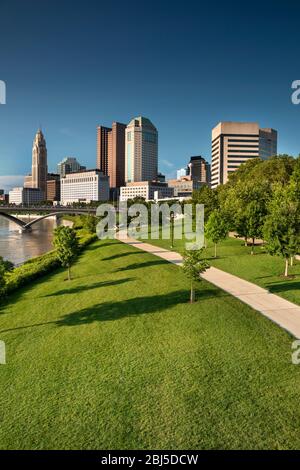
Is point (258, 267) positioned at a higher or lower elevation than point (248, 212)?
lower

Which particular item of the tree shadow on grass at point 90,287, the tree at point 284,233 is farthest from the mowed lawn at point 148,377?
the tree at point 284,233

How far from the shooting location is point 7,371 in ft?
44.1

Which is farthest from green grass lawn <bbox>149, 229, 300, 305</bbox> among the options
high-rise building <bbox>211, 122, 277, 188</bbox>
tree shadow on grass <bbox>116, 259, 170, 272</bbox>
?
high-rise building <bbox>211, 122, 277, 188</bbox>

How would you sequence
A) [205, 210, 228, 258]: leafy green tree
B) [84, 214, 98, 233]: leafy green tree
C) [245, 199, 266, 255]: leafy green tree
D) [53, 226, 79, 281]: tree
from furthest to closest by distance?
1. [84, 214, 98, 233]: leafy green tree
2. [245, 199, 266, 255]: leafy green tree
3. [205, 210, 228, 258]: leafy green tree
4. [53, 226, 79, 281]: tree

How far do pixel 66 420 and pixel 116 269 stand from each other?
70.0 feet

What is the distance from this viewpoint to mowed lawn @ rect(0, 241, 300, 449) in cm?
950

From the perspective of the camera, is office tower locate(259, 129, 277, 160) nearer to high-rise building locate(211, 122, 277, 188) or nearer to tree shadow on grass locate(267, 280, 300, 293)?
high-rise building locate(211, 122, 277, 188)

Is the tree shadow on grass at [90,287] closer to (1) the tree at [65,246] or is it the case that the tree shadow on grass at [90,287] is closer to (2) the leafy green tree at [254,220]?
(1) the tree at [65,246]

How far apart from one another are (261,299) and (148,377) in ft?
33.1

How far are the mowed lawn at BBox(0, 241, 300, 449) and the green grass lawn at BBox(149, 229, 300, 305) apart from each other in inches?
165

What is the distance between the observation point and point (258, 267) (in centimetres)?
2802

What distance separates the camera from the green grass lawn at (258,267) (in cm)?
2177

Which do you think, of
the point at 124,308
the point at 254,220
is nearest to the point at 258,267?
the point at 254,220

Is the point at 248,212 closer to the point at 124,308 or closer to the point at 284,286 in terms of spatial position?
the point at 284,286
